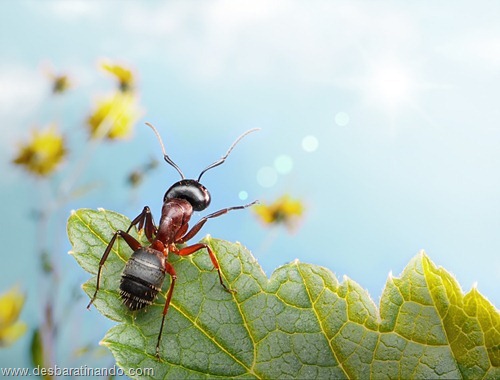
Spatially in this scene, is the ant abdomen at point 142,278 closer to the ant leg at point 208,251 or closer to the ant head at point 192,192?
the ant leg at point 208,251

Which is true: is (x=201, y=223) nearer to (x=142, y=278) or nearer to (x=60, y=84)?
(x=142, y=278)

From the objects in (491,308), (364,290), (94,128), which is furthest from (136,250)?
(94,128)

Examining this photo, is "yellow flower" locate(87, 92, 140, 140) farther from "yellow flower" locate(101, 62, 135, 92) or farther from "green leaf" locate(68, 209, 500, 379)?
"green leaf" locate(68, 209, 500, 379)

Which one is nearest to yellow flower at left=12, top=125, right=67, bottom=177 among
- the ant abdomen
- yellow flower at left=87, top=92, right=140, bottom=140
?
yellow flower at left=87, top=92, right=140, bottom=140

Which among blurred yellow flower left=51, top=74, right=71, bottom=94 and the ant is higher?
blurred yellow flower left=51, top=74, right=71, bottom=94

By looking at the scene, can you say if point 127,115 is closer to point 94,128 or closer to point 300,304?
point 94,128

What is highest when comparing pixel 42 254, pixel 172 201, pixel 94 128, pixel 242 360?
pixel 94 128

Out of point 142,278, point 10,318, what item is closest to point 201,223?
point 142,278

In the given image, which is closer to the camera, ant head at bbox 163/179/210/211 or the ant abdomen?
the ant abdomen
